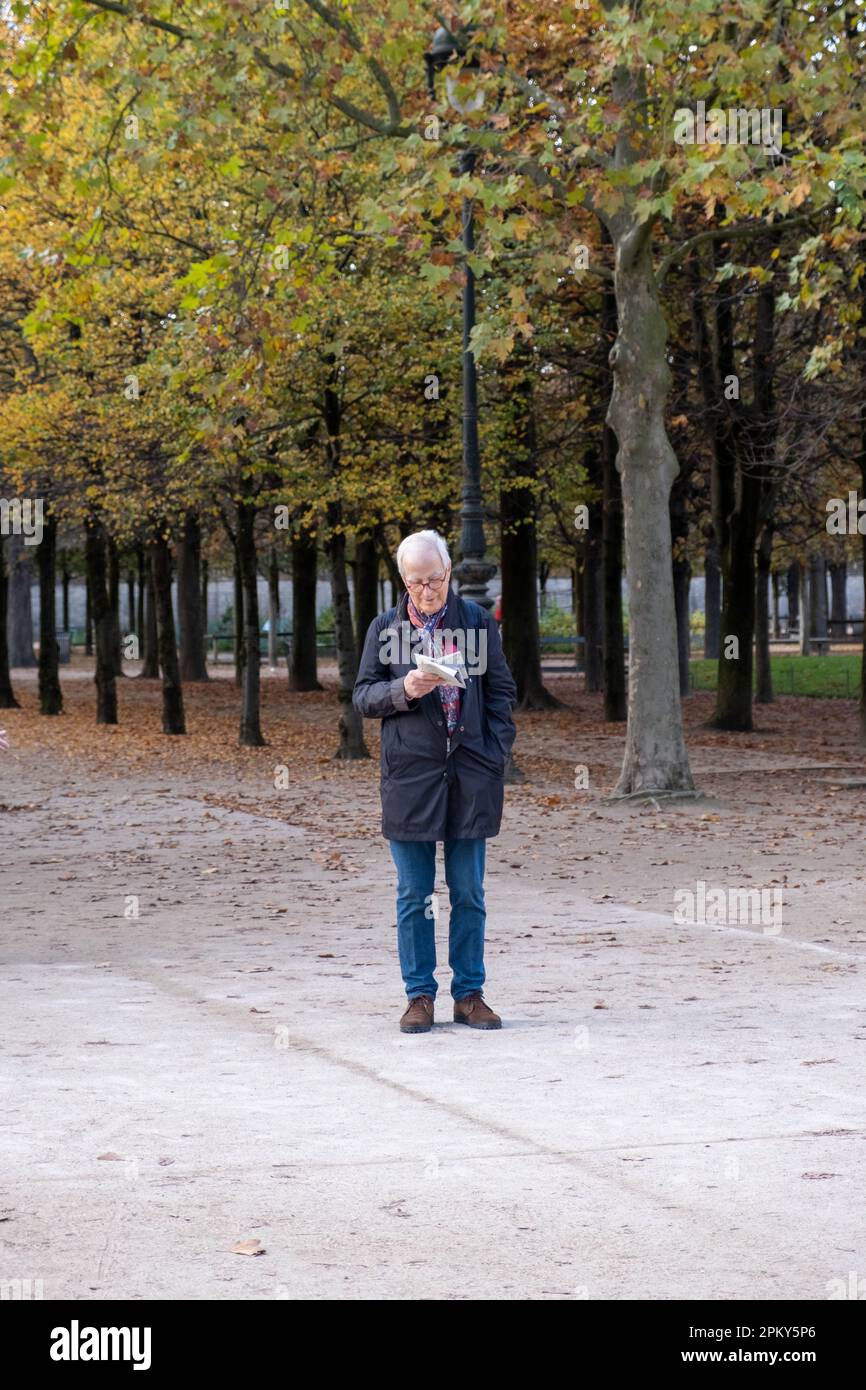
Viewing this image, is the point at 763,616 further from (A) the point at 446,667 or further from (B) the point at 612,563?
(A) the point at 446,667

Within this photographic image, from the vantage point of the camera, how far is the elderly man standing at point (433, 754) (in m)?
7.66

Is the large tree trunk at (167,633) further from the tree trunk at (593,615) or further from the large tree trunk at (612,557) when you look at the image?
the tree trunk at (593,615)

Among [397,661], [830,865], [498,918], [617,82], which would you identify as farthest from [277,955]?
[617,82]

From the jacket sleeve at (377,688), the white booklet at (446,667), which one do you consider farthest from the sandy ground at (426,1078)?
the white booklet at (446,667)

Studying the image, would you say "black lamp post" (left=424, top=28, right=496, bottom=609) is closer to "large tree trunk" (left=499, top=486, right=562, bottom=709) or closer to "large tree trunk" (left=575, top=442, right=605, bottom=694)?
"large tree trunk" (left=499, top=486, right=562, bottom=709)

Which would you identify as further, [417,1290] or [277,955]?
[277,955]

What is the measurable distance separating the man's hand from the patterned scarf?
0.27m

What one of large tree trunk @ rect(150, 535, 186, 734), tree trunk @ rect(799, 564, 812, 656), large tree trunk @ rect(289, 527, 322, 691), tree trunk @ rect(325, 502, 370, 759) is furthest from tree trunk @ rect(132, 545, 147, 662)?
tree trunk @ rect(325, 502, 370, 759)

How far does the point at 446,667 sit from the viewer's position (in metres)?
7.30

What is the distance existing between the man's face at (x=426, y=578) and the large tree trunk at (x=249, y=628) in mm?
16891

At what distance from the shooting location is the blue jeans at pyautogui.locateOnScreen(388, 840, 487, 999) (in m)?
7.79
